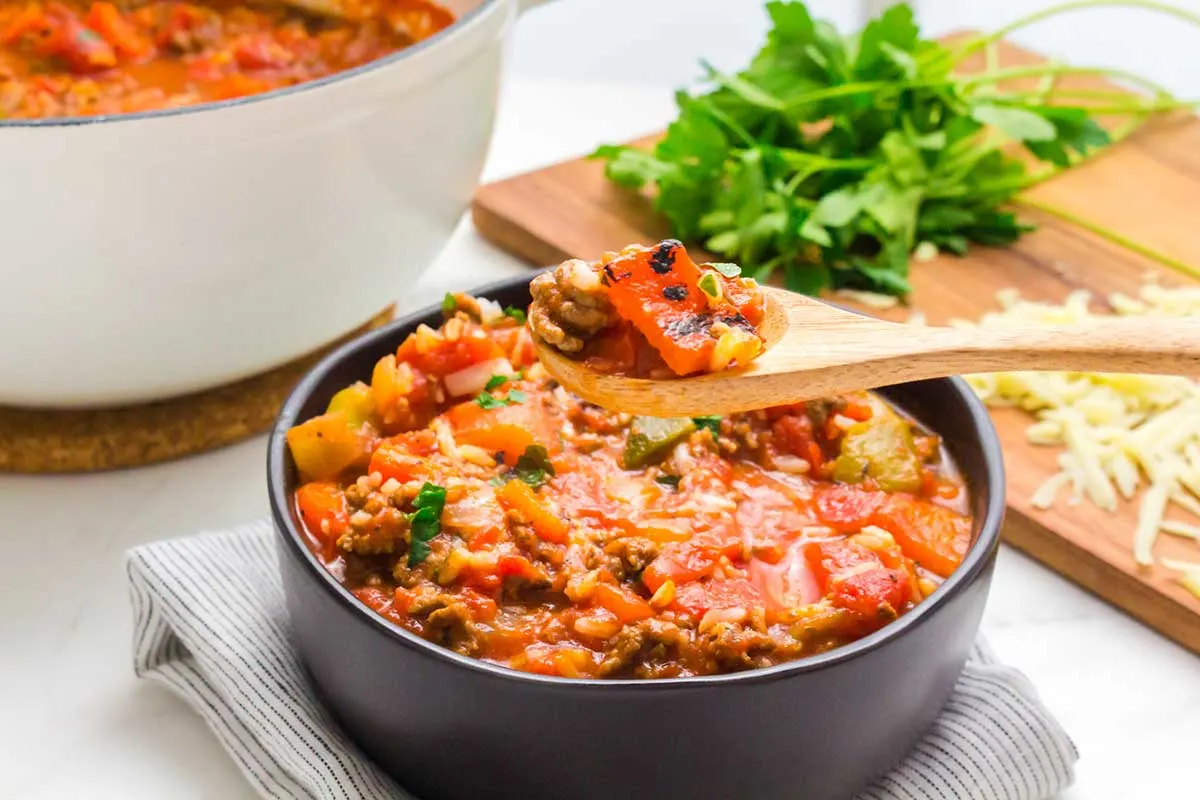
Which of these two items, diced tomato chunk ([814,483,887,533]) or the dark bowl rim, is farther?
diced tomato chunk ([814,483,887,533])

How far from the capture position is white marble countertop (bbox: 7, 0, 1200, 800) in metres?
2.21

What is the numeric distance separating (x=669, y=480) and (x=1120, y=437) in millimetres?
1022

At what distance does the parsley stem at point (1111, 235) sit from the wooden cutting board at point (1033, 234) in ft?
0.07

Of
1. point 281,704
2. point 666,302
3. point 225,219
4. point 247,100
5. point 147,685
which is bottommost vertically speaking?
point 147,685

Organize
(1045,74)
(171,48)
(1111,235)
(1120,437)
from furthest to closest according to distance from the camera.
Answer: (1045,74) → (1111,235) → (171,48) → (1120,437)

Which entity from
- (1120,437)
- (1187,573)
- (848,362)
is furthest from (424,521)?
(1120,437)

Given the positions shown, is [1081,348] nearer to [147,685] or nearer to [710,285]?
[710,285]

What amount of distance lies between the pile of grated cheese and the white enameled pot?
116cm

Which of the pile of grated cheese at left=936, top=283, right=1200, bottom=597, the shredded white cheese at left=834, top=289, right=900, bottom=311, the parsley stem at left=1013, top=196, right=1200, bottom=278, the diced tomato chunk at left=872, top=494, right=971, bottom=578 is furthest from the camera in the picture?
the parsley stem at left=1013, top=196, right=1200, bottom=278

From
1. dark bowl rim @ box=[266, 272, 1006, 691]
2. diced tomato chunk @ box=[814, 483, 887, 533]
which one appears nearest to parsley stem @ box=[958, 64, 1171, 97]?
dark bowl rim @ box=[266, 272, 1006, 691]

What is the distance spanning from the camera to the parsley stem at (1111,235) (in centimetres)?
341

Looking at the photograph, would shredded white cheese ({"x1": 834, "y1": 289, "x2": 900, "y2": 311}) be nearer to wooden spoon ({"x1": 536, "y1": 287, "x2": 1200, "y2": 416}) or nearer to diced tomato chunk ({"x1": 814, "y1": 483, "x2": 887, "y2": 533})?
diced tomato chunk ({"x1": 814, "y1": 483, "x2": 887, "y2": 533})

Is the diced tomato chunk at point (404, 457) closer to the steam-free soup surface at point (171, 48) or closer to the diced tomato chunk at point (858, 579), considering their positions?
the diced tomato chunk at point (858, 579)

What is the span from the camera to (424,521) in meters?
2.05
